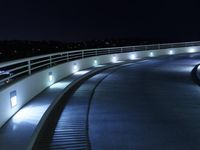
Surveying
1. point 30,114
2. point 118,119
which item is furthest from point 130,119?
point 30,114

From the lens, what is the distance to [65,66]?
2150 cm

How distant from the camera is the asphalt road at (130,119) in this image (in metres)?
8.24

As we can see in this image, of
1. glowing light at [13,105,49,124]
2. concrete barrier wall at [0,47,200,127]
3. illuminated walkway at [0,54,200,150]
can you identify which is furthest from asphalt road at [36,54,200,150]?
concrete barrier wall at [0,47,200,127]

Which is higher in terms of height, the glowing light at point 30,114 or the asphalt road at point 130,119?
the glowing light at point 30,114

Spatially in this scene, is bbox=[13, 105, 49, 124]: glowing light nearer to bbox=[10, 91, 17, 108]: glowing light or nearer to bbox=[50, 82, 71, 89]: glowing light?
bbox=[10, 91, 17, 108]: glowing light

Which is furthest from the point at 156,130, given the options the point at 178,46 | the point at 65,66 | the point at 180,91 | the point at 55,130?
the point at 178,46

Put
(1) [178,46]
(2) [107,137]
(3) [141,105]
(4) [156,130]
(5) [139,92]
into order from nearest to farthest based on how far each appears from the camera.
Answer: (2) [107,137] < (4) [156,130] < (3) [141,105] < (5) [139,92] < (1) [178,46]

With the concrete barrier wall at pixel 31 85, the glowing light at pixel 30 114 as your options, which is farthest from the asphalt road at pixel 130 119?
the concrete barrier wall at pixel 31 85

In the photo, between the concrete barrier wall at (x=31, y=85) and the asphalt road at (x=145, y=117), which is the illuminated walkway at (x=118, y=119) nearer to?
the asphalt road at (x=145, y=117)

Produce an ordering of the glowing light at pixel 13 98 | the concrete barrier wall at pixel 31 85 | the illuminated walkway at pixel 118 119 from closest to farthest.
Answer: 1. the illuminated walkway at pixel 118 119
2. the concrete barrier wall at pixel 31 85
3. the glowing light at pixel 13 98

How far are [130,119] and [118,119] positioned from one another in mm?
320

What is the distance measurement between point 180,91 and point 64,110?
20.7 ft

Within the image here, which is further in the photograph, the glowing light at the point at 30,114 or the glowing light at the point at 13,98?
the glowing light at the point at 13,98

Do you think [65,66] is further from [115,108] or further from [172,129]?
[172,129]
